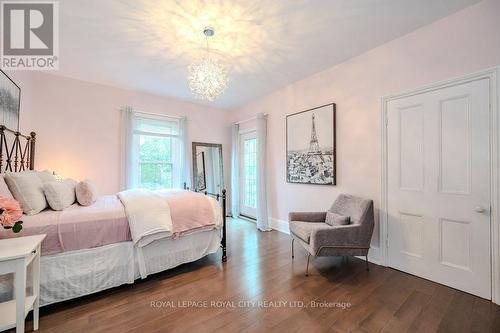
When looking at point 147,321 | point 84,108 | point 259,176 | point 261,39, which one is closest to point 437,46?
point 261,39

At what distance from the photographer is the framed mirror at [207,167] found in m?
5.02

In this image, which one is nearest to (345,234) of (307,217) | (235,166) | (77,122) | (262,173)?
(307,217)

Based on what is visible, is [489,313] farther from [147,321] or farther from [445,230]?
[147,321]

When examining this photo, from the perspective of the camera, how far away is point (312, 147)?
11.8 feet

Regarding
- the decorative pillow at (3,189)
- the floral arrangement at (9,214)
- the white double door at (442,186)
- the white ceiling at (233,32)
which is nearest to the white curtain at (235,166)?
the white ceiling at (233,32)

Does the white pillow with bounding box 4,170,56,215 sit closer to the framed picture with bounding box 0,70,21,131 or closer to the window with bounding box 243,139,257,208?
the framed picture with bounding box 0,70,21,131

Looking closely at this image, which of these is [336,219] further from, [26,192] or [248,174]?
[26,192]

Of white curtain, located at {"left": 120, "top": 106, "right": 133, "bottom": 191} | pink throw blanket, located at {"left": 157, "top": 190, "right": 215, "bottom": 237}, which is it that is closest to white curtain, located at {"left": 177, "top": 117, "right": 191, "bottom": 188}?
white curtain, located at {"left": 120, "top": 106, "right": 133, "bottom": 191}

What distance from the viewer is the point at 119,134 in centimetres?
414

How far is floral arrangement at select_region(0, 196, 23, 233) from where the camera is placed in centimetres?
136

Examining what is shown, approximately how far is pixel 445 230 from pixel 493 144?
0.96 meters

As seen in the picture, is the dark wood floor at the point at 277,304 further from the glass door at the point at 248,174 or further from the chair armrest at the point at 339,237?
the glass door at the point at 248,174

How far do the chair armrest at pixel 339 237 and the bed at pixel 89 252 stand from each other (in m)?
1.48

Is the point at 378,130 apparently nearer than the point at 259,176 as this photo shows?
Yes
